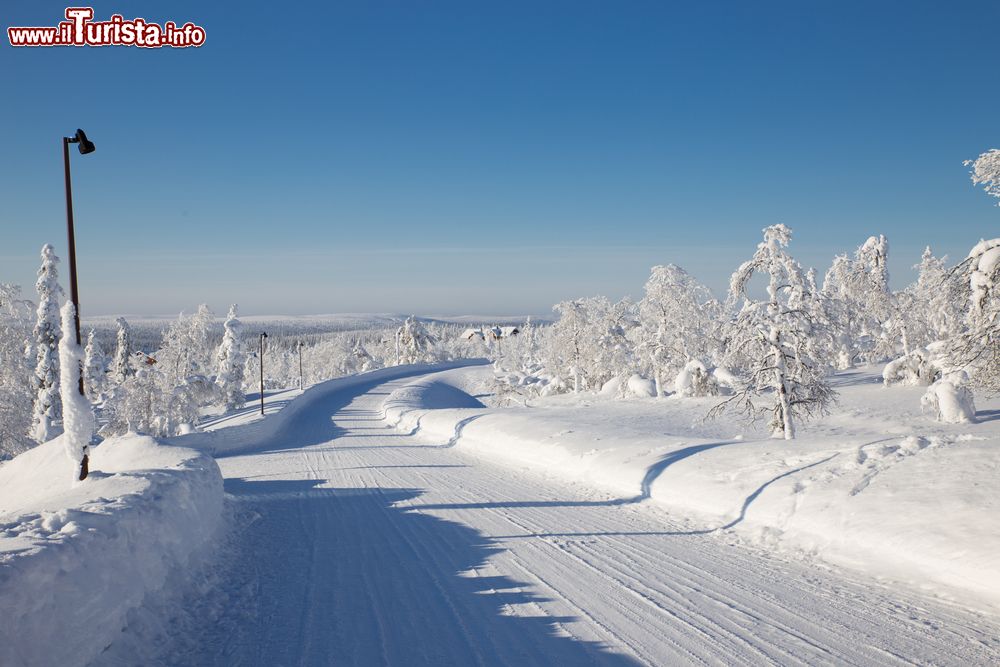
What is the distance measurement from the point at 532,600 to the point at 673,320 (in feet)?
106

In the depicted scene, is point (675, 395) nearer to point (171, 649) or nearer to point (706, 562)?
point (706, 562)

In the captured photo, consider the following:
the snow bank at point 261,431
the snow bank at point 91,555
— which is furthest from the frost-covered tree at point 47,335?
the snow bank at point 91,555

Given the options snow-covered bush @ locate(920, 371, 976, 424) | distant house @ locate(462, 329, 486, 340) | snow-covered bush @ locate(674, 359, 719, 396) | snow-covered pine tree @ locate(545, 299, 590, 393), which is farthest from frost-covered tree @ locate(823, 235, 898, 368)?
distant house @ locate(462, 329, 486, 340)

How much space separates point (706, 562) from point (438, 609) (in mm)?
3807

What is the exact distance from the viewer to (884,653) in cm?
492

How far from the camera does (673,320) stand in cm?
3616

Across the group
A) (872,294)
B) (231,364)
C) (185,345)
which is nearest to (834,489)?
(872,294)

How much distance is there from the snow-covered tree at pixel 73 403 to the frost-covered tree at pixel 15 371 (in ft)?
73.7

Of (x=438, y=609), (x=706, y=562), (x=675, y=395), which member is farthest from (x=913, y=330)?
(x=438, y=609)

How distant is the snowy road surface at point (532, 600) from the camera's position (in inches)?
198

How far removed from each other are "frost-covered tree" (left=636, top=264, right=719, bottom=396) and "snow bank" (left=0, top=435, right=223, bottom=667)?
101 ft

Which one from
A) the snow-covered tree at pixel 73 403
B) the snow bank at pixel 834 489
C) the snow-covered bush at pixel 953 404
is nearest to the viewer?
the snow bank at pixel 834 489

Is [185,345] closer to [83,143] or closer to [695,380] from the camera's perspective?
[695,380]

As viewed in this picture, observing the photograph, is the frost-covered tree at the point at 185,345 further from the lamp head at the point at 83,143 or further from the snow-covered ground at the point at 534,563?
the lamp head at the point at 83,143
